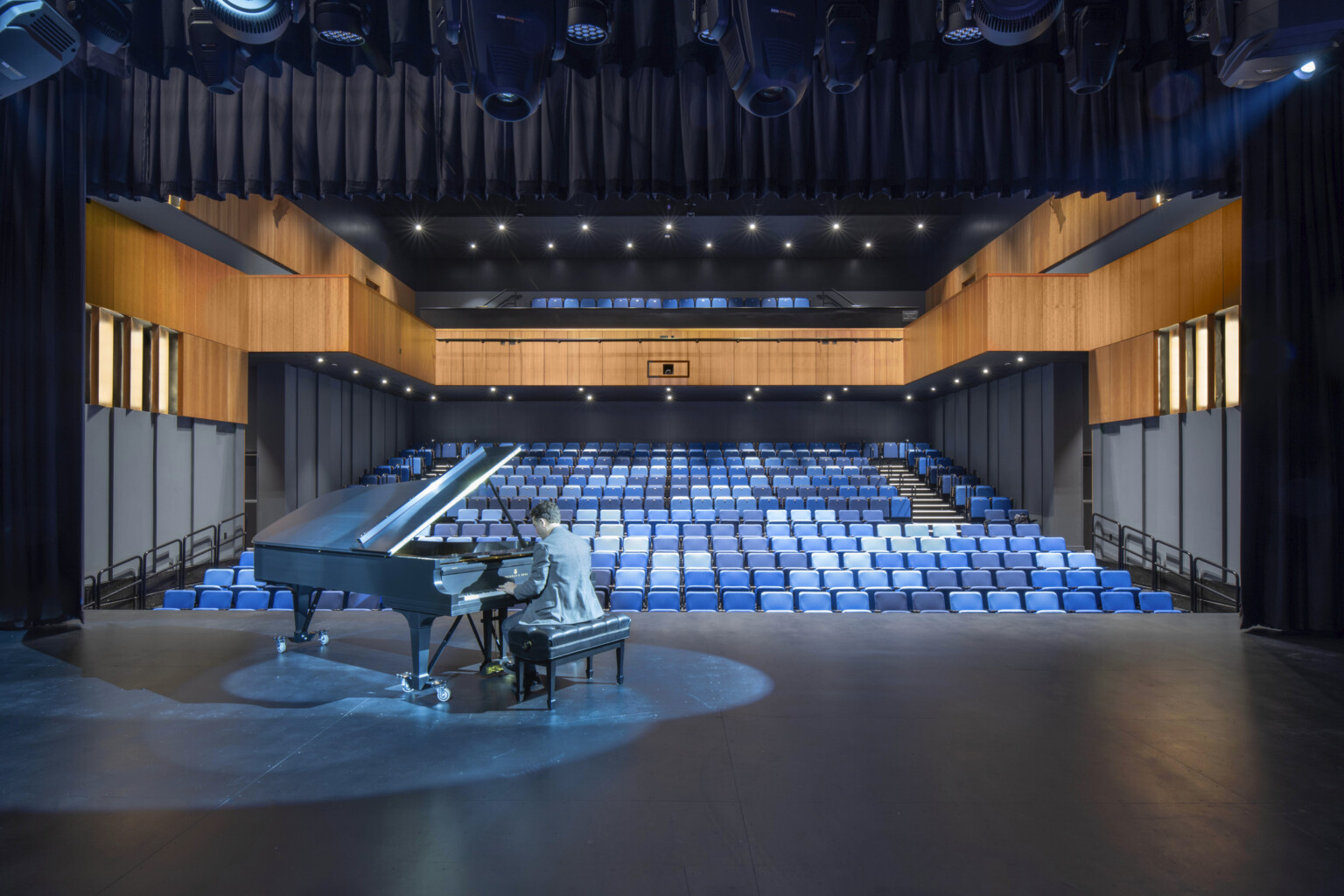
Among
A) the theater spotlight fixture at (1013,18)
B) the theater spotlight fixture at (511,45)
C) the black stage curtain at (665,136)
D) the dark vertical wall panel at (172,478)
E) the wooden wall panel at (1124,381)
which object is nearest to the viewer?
the theater spotlight fixture at (1013,18)

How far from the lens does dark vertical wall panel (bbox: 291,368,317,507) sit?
38.0 ft

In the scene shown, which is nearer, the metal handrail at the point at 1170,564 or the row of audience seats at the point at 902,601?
the row of audience seats at the point at 902,601

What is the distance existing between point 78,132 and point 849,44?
5.64m

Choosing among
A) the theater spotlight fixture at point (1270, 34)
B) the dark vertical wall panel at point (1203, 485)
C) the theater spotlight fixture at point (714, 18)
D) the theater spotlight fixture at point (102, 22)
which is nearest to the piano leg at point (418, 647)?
the theater spotlight fixture at point (714, 18)

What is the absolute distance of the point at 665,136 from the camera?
5.09m

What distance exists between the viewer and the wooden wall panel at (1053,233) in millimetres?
9297

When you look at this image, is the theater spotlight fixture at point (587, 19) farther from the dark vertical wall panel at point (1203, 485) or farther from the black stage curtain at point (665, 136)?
the dark vertical wall panel at point (1203, 485)

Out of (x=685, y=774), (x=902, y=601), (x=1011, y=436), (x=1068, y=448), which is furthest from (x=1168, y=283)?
(x=685, y=774)

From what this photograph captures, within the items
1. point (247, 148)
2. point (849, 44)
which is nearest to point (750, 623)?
point (849, 44)

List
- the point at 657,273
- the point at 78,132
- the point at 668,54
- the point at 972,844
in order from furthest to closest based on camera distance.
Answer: the point at 657,273 → the point at 78,132 → the point at 668,54 → the point at 972,844

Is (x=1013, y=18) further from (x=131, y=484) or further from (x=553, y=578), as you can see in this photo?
(x=131, y=484)

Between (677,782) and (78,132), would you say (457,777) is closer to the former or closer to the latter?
(677,782)

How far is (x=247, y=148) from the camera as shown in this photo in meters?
5.09

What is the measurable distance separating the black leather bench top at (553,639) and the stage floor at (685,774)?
283mm
